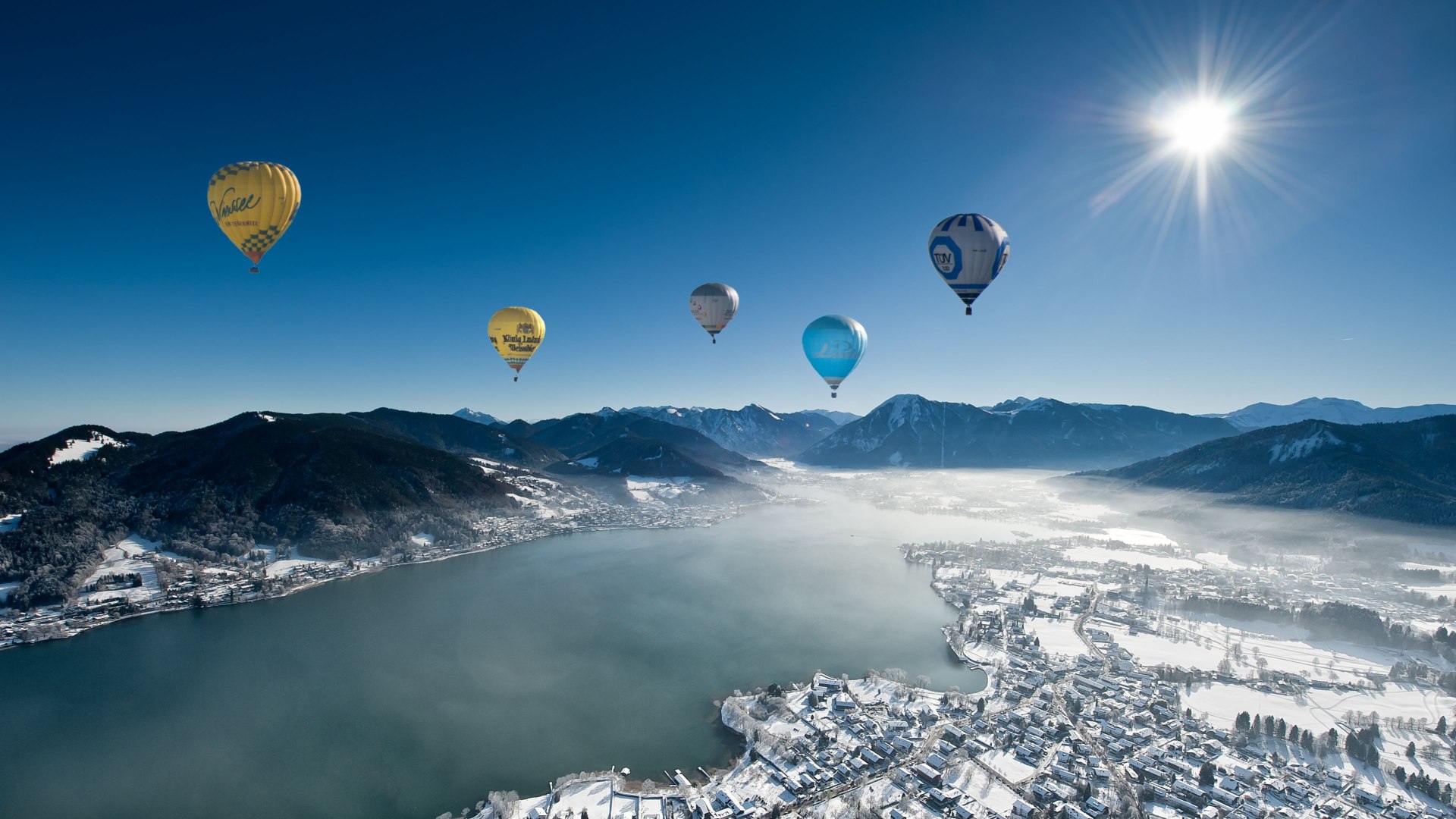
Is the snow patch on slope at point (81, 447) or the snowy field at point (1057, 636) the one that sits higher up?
the snow patch on slope at point (81, 447)

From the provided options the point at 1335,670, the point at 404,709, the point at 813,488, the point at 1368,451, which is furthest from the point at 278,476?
the point at 1368,451

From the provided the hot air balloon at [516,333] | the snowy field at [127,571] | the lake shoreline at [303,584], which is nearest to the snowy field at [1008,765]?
the hot air balloon at [516,333]

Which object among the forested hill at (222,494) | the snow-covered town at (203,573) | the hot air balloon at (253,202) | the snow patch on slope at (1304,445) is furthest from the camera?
the snow patch on slope at (1304,445)

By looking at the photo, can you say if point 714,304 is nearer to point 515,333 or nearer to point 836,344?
point 836,344

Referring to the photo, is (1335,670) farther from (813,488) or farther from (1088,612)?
(813,488)

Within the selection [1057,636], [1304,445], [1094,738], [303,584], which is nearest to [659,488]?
[303,584]

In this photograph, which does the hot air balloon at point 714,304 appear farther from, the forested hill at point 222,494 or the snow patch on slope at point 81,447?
the snow patch on slope at point 81,447
